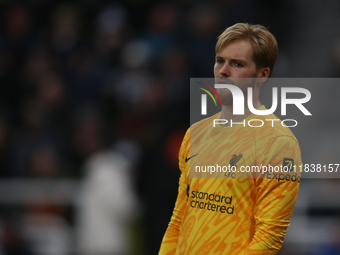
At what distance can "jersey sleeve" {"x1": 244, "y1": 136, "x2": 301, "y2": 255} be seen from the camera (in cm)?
217

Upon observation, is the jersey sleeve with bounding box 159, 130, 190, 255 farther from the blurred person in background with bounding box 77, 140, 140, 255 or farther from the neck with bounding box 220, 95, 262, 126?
the blurred person in background with bounding box 77, 140, 140, 255

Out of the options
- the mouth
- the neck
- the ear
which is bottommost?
the neck

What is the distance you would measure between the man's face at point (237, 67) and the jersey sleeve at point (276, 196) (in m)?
0.35

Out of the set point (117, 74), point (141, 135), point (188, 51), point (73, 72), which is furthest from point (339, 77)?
point (73, 72)

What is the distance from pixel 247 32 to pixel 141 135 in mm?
3668

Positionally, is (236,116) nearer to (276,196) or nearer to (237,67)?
(237,67)

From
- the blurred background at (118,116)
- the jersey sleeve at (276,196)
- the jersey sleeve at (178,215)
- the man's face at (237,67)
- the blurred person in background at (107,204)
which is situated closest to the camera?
the jersey sleeve at (276,196)

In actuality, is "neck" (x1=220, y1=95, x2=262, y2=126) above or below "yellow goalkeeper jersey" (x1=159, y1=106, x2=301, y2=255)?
above

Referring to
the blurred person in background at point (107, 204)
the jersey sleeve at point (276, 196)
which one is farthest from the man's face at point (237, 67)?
the blurred person in background at point (107, 204)

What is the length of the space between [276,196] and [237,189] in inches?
8.2

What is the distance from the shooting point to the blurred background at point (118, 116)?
17.9ft

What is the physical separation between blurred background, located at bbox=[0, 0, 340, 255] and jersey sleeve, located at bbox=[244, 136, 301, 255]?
2863mm

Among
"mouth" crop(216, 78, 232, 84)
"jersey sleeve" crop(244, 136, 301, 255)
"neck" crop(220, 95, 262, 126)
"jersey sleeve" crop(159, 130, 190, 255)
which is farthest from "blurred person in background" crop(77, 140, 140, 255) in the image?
"jersey sleeve" crop(244, 136, 301, 255)

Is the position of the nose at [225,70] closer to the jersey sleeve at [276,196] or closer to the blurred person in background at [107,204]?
the jersey sleeve at [276,196]
